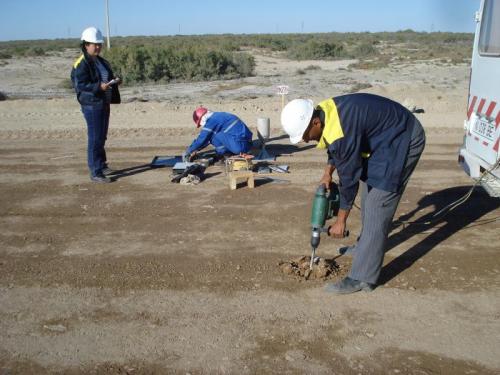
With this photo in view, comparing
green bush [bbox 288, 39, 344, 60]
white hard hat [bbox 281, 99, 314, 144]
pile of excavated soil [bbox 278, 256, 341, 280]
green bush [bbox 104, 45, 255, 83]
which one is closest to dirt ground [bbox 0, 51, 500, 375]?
pile of excavated soil [bbox 278, 256, 341, 280]

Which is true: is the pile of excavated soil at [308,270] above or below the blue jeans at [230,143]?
below

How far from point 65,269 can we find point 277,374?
266 cm

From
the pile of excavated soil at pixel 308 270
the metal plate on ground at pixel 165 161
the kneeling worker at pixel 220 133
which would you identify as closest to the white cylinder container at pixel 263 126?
the kneeling worker at pixel 220 133

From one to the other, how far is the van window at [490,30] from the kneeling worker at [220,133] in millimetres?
3953

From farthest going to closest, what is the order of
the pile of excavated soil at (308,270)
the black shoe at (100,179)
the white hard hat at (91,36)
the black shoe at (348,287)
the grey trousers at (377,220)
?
the black shoe at (100,179), the white hard hat at (91,36), the pile of excavated soil at (308,270), the black shoe at (348,287), the grey trousers at (377,220)

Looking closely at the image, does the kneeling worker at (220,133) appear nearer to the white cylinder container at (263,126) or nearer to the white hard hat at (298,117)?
the white cylinder container at (263,126)

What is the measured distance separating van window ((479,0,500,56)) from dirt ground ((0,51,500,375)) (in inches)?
81.7

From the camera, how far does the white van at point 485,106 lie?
19.3ft

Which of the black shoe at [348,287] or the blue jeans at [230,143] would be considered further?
the blue jeans at [230,143]

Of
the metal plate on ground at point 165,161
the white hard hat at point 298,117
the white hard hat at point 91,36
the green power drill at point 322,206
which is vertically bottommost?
the metal plate on ground at point 165,161

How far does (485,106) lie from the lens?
611cm

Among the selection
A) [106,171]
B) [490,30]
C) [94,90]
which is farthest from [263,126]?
[490,30]

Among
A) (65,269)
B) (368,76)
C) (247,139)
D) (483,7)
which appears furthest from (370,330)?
(368,76)

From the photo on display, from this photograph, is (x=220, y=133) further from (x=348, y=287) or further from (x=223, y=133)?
(x=348, y=287)
